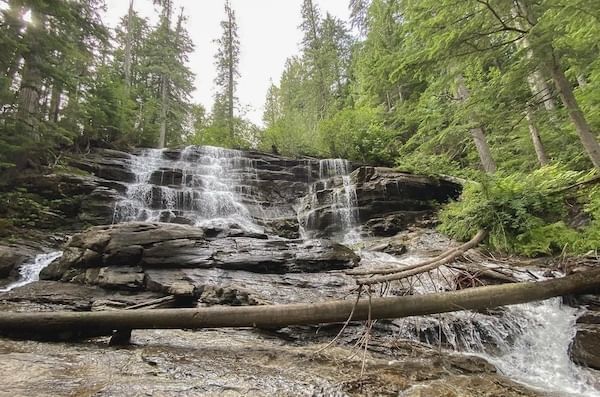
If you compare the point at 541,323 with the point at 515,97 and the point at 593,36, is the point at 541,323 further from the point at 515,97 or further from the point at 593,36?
the point at 593,36

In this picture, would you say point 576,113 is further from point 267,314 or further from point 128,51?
point 128,51

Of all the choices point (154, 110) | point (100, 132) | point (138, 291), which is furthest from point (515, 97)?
point (154, 110)

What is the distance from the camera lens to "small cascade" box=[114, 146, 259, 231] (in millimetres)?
12117

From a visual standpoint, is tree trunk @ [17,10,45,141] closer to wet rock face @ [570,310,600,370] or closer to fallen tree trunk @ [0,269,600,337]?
fallen tree trunk @ [0,269,600,337]

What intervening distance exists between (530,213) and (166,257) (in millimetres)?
8085

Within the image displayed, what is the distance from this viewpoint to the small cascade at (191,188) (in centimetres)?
1212

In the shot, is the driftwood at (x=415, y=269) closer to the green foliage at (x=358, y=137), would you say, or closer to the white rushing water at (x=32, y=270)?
the white rushing water at (x=32, y=270)

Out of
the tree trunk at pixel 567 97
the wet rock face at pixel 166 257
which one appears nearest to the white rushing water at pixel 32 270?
the wet rock face at pixel 166 257

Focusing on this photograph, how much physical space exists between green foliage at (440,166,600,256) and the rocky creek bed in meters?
1.71

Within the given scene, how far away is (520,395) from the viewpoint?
3.19 meters

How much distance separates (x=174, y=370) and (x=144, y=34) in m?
32.7

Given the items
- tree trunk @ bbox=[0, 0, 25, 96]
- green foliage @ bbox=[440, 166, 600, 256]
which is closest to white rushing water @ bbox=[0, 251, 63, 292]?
tree trunk @ bbox=[0, 0, 25, 96]

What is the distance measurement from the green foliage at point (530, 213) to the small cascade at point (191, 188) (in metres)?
7.63

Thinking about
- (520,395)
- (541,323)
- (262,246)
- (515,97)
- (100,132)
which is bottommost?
(520,395)
